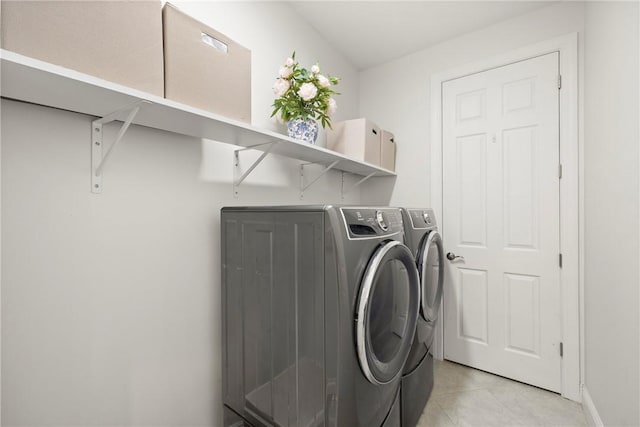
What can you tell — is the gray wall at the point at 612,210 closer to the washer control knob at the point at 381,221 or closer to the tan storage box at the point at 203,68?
the washer control knob at the point at 381,221

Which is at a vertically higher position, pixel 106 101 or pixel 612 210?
pixel 106 101

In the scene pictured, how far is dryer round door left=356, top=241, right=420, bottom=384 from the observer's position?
105cm

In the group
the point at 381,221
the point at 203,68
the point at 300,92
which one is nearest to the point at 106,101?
the point at 203,68

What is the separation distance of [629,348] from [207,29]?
2118mm

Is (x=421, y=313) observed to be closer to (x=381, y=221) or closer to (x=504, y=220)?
(x=381, y=221)

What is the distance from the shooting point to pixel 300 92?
1.56 m

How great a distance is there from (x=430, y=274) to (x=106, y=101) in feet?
5.65

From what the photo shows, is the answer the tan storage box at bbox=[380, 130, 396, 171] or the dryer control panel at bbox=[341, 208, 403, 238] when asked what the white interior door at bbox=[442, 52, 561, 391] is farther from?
the dryer control panel at bbox=[341, 208, 403, 238]

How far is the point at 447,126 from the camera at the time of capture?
245 cm

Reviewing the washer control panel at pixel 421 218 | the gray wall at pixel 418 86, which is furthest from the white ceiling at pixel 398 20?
the washer control panel at pixel 421 218

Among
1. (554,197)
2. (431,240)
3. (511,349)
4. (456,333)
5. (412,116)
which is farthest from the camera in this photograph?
(412,116)

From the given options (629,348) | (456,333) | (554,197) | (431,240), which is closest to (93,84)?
(431,240)

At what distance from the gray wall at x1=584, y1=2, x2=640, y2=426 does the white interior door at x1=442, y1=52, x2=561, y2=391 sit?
214 mm

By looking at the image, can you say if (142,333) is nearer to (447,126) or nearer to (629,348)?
(629,348)
